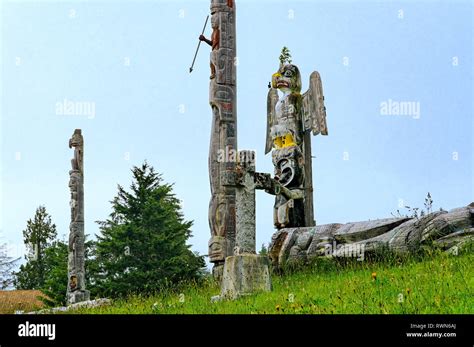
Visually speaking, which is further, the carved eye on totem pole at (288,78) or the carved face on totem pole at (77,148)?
the carved face on totem pole at (77,148)

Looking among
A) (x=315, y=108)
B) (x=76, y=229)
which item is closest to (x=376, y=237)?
(x=315, y=108)

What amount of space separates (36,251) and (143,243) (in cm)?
976

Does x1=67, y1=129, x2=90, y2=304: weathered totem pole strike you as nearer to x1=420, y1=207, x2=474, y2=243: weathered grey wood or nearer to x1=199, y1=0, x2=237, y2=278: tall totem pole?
x1=199, y1=0, x2=237, y2=278: tall totem pole

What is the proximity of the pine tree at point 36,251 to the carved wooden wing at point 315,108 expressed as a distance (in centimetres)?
1879

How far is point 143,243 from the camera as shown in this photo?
24.5 meters

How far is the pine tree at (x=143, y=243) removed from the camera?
23.5 metres

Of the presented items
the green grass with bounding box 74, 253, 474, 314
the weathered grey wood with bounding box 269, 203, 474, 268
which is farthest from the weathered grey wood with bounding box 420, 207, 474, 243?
the green grass with bounding box 74, 253, 474, 314

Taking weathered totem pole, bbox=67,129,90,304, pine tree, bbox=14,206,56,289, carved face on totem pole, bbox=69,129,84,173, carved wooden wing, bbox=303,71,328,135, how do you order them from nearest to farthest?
carved wooden wing, bbox=303,71,328,135, weathered totem pole, bbox=67,129,90,304, carved face on totem pole, bbox=69,129,84,173, pine tree, bbox=14,206,56,289

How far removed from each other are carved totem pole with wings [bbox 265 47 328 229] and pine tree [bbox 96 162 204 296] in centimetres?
853

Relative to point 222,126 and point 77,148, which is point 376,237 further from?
point 77,148

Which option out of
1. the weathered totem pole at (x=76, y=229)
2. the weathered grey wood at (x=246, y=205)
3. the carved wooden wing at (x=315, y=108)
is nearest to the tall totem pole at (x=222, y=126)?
the carved wooden wing at (x=315, y=108)

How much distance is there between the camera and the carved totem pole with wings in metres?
14.4

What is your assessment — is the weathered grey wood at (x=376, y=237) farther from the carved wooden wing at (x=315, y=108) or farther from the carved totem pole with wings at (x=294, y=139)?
the carved wooden wing at (x=315, y=108)

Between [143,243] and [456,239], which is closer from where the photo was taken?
[456,239]
